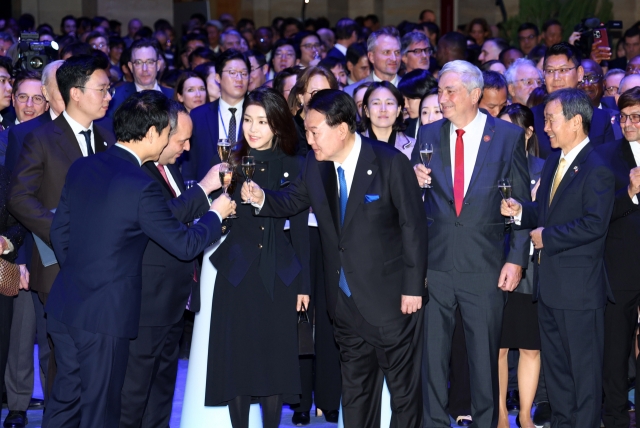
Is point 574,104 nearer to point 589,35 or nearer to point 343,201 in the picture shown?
point 343,201

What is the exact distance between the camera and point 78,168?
4254 millimetres

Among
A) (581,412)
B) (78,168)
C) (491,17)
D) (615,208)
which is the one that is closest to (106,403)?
(78,168)

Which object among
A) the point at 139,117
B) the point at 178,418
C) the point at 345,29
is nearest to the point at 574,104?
the point at 139,117

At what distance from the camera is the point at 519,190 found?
513 cm

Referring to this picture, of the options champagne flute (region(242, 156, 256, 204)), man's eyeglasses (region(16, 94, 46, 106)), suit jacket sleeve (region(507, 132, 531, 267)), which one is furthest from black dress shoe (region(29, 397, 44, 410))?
suit jacket sleeve (region(507, 132, 531, 267))

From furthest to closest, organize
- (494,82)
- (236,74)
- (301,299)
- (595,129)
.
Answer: (236,74) → (494,82) → (595,129) → (301,299)

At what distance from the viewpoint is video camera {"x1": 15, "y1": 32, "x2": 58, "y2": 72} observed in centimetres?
692

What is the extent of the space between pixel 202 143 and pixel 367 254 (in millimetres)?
2271

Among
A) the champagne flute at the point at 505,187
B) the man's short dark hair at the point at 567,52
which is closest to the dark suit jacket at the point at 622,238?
the champagne flute at the point at 505,187

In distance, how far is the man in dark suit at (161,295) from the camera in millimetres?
4723

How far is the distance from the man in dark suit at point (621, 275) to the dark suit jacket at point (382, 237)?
1.42m

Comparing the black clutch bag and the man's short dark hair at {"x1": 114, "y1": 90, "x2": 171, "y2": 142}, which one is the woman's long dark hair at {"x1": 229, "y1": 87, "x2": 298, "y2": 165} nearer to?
the man's short dark hair at {"x1": 114, "y1": 90, "x2": 171, "y2": 142}

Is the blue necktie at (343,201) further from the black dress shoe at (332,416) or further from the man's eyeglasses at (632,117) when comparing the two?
the man's eyeglasses at (632,117)

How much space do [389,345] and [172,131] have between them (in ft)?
5.43
